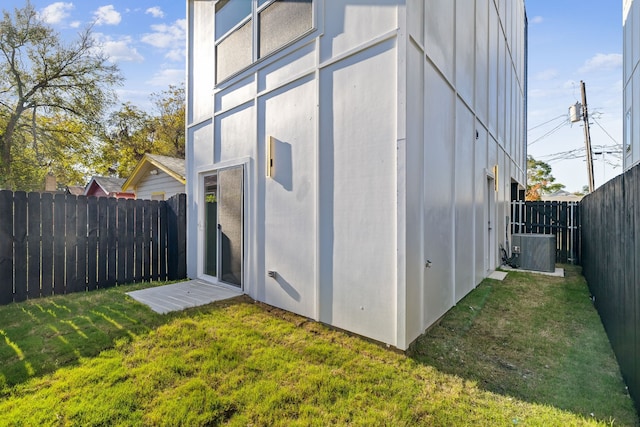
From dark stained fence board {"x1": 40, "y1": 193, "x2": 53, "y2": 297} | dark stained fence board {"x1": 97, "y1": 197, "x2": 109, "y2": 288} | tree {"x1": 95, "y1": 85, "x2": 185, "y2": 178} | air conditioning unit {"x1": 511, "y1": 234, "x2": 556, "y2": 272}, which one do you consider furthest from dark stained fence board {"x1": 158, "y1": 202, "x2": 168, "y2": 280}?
tree {"x1": 95, "y1": 85, "x2": 185, "y2": 178}

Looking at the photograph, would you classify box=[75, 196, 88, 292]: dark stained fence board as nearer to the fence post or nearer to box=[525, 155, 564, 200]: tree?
the fence post

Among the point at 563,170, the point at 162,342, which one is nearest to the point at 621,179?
the point at 162,342

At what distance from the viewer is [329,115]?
11.2 ft

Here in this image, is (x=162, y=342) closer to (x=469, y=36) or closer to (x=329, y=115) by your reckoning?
(x=329, y=115)

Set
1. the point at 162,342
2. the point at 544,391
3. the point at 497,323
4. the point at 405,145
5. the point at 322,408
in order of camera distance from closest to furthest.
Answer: the point at 322,408 → the point at 544,391 → the point at 405,145 → the point at 162,342 → the point at 497,323

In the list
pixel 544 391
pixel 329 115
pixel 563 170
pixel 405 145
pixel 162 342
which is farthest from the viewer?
pixel 563 170

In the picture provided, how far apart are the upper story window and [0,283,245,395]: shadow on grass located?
4022 mm

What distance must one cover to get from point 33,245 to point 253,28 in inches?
194

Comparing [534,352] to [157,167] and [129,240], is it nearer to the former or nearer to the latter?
[129,240]

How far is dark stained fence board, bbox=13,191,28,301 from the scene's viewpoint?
4473 mm

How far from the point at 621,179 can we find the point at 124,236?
7.35m

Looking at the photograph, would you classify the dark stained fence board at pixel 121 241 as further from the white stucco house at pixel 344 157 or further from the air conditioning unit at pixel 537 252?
the air conditioning unit at pixel 537 252

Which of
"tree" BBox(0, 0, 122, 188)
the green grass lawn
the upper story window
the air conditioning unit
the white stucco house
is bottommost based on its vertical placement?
the green grass lawn

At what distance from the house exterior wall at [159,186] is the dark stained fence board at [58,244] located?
411 cm
